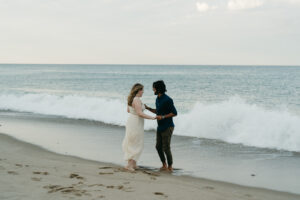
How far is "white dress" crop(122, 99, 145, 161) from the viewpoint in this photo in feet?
24.1

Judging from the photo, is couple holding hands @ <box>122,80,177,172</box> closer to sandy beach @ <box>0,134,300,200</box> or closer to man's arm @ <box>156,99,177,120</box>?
man's arm @ <box>156,99,177,120</box>

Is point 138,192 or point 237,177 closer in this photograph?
point 138,192

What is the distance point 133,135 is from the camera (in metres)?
7.38

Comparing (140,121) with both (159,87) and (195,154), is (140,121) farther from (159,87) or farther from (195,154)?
(195,154)

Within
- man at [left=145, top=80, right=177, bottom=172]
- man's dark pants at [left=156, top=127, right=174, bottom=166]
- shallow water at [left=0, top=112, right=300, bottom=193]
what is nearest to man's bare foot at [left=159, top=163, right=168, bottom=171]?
man at [left=145, top=80, right=177, bottom=172]

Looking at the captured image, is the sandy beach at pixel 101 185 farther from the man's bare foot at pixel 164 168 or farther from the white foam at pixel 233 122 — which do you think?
the white foam at pixel 233 122

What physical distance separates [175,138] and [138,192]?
271 inches

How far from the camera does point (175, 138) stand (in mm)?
12117

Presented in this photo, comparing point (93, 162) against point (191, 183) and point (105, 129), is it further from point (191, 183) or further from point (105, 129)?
point (105, 129)

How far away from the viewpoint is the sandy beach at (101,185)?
16.7ft

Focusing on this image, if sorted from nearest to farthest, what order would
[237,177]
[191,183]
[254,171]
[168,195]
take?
[168,195]
[191,183]
[237,177]
[254,171]

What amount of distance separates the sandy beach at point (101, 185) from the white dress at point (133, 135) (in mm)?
405

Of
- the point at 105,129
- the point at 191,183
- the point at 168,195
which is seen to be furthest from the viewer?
the point at 105,129

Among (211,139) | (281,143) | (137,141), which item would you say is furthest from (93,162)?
(281,143)
